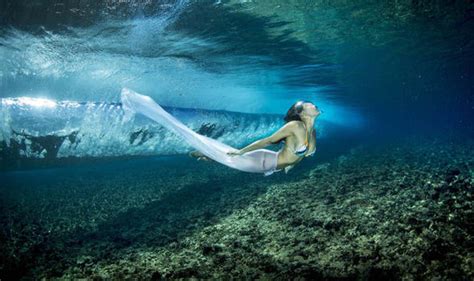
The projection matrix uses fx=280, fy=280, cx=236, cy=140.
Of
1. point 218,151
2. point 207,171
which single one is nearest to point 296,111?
point 218,151

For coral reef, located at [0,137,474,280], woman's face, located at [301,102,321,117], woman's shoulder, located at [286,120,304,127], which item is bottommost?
coral reef, located at [0,137,474,280]

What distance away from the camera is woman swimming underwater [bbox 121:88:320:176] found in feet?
14.7

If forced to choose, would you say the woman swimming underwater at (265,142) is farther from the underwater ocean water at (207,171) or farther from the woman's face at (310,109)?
the underwater ocean water at (207,171)

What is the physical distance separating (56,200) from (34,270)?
5.15 metres

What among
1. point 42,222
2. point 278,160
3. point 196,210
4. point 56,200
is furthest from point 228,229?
point 56,200

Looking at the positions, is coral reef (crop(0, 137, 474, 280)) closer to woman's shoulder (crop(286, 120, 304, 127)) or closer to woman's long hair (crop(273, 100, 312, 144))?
woman's shoulder (crop(286, 120, 304, 127))

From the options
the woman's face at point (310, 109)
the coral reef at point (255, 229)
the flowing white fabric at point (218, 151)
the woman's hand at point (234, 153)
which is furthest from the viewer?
the flowing white fabric at point (218, 151)

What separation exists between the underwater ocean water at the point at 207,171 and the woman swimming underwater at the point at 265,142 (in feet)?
5.16

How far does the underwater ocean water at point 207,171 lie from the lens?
4.65 meters

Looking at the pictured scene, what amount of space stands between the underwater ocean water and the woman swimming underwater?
157 centimetres

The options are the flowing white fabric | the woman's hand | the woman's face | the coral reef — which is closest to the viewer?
the coral reef

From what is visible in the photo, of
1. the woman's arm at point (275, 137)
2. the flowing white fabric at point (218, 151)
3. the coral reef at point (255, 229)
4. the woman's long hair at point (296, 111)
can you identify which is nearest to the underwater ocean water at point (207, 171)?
the coral reef at point (255, 229)

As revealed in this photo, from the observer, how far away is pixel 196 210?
25.0 feet

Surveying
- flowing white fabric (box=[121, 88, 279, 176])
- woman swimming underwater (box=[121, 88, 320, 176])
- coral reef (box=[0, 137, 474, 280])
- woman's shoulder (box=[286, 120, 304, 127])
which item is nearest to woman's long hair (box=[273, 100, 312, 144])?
woman swimming underwater (box=[121, 88, 320, 176])
